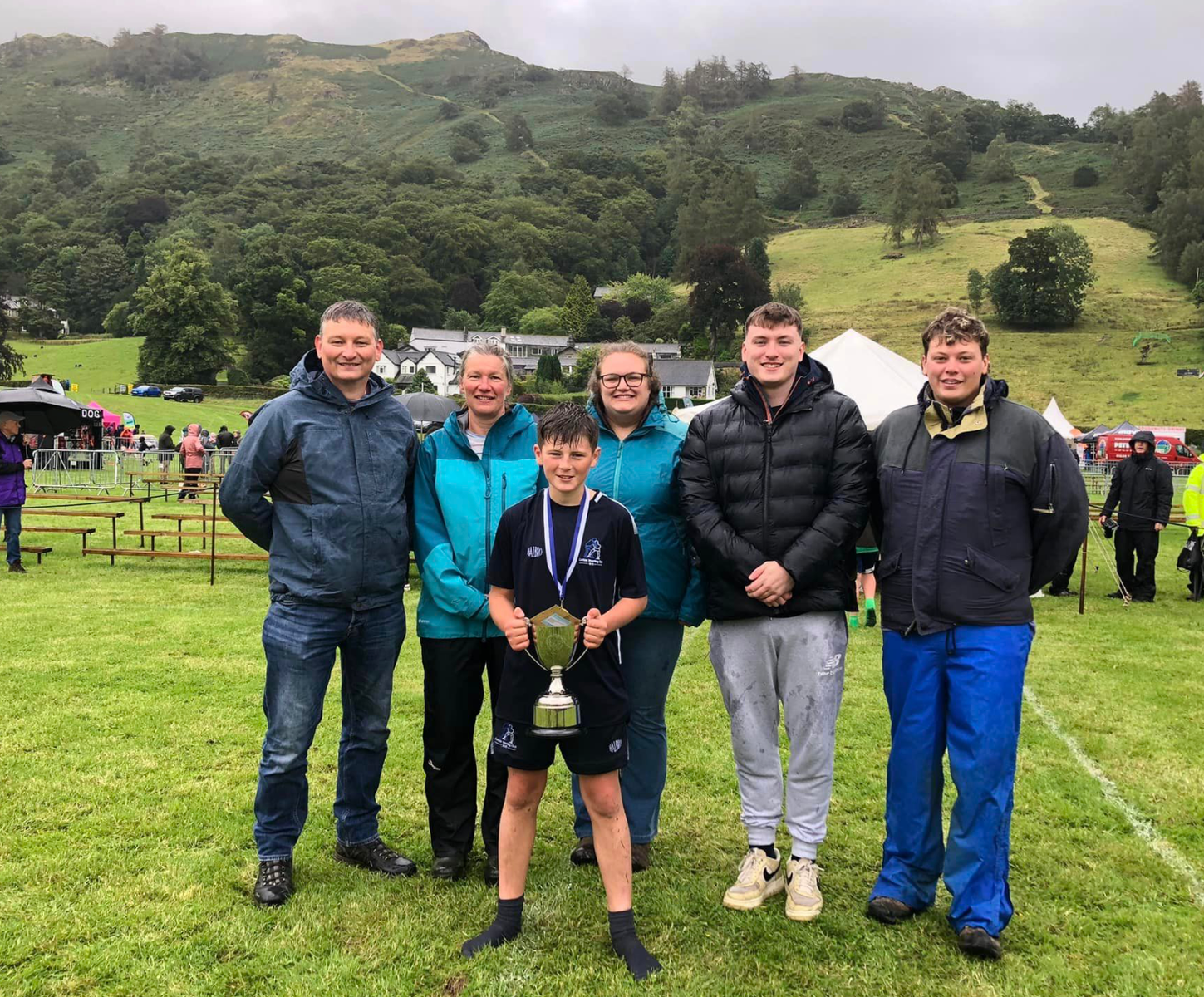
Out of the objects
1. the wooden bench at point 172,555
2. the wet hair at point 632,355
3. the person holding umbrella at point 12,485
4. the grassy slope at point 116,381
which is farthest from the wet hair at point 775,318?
the grassy slope at point 116,381

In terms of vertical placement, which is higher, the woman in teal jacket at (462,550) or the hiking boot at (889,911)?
the woman in teal jacket at (462,550)

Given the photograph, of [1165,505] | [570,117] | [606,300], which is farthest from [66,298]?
[570,117]

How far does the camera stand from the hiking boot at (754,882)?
11.2 feet

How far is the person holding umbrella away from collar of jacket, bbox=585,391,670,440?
10826 mm

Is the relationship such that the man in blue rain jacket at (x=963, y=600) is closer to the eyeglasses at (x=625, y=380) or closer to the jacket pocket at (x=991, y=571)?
the jacket pocket at (x=991, y=571)

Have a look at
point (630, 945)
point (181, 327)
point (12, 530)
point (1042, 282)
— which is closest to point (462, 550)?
point (630, 945)

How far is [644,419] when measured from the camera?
362cm

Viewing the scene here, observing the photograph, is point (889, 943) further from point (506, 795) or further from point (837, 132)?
point (837, 132)

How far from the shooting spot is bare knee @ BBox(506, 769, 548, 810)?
3.01 metres

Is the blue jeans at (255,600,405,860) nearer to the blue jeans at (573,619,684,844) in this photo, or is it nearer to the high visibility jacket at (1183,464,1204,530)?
the blue jeans at (573,619,684,844)

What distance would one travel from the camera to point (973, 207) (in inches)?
3959

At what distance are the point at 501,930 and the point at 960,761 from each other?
69.7 inches

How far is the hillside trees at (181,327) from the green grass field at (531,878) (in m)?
58.7

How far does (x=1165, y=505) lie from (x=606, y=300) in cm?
8066
